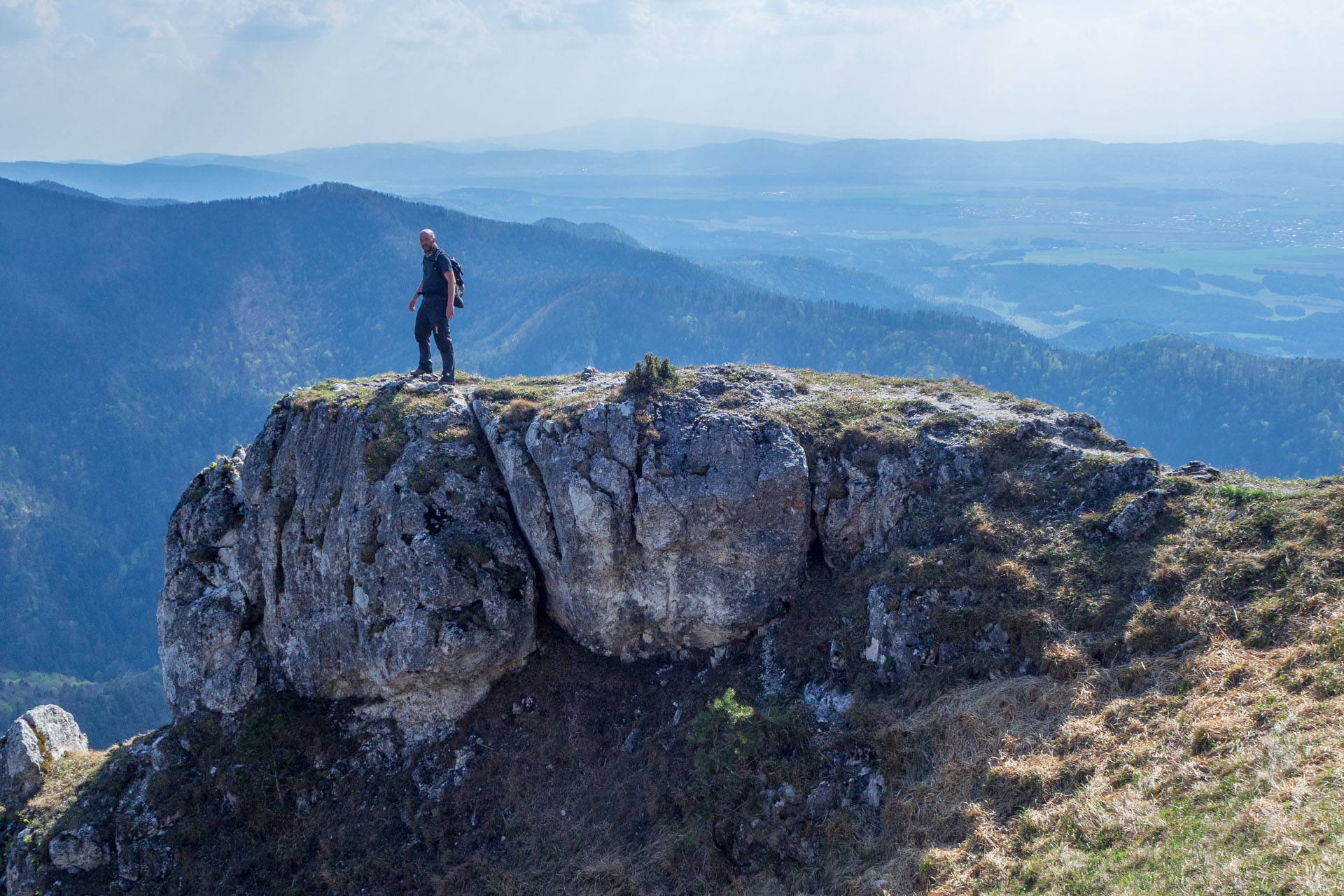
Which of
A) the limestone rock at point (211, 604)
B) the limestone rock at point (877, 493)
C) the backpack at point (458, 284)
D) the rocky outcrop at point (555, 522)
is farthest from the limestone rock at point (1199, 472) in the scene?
the limestone rock at point (211, 604)

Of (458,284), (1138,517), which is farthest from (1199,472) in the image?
(458,284)

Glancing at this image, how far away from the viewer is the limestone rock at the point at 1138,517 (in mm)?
16156

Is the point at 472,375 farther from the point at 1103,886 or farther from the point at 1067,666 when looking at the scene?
the point at 1103,886

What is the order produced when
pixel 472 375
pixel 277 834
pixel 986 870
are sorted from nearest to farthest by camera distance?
pixel 986 870
pixel 277 834
pixel 472 375

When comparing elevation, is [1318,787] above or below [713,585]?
above

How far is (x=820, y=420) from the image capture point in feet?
70.4

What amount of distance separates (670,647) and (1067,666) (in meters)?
9.85

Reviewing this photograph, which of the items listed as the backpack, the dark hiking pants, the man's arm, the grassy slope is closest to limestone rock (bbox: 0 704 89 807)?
the grassy slope

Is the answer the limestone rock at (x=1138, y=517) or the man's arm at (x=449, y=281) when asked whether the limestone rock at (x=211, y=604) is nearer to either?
the man's arm at (x=449, y=281)

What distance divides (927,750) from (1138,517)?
23.0 feet

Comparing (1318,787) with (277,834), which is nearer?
(1318,787)

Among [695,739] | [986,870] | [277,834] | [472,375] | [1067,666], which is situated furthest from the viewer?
[472,375]

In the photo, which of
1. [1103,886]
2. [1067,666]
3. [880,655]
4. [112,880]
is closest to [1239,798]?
[1103,886]

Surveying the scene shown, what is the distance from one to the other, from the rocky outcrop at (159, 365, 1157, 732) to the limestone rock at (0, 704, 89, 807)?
454 cm
